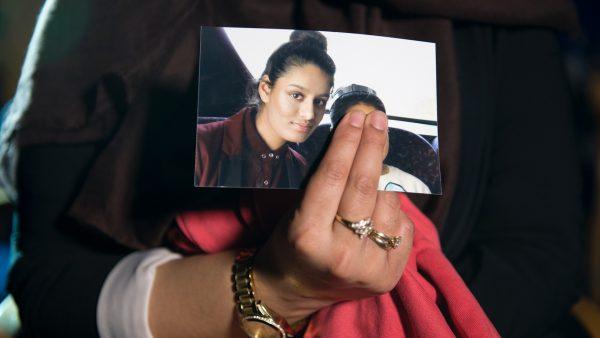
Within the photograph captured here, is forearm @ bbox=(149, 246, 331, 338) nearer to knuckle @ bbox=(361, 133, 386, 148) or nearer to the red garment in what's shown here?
the red garment

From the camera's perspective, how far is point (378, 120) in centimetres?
42

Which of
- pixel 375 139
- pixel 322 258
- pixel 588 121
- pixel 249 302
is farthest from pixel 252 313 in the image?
pixel 588 121

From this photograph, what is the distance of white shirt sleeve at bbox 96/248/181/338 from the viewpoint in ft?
1.76

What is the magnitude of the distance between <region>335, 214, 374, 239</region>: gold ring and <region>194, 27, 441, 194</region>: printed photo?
4 centimetres

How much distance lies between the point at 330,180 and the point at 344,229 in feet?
0.17

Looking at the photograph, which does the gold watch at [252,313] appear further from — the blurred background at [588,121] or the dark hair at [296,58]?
the blurred background at [588,121]

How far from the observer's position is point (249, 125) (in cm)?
44

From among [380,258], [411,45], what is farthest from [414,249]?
[411,45]

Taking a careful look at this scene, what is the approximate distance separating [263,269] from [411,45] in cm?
27

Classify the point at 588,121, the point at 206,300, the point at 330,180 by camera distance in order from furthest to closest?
the point at 588,121
the point at 206,300
the point at 330,180

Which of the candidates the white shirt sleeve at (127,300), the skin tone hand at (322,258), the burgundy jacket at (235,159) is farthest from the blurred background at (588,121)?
the burgundy jacket at (235,159)

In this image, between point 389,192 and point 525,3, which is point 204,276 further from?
point 525,3

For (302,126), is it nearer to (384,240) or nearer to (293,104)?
(293,104)

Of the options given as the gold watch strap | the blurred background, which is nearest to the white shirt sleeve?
the gold watch strap
